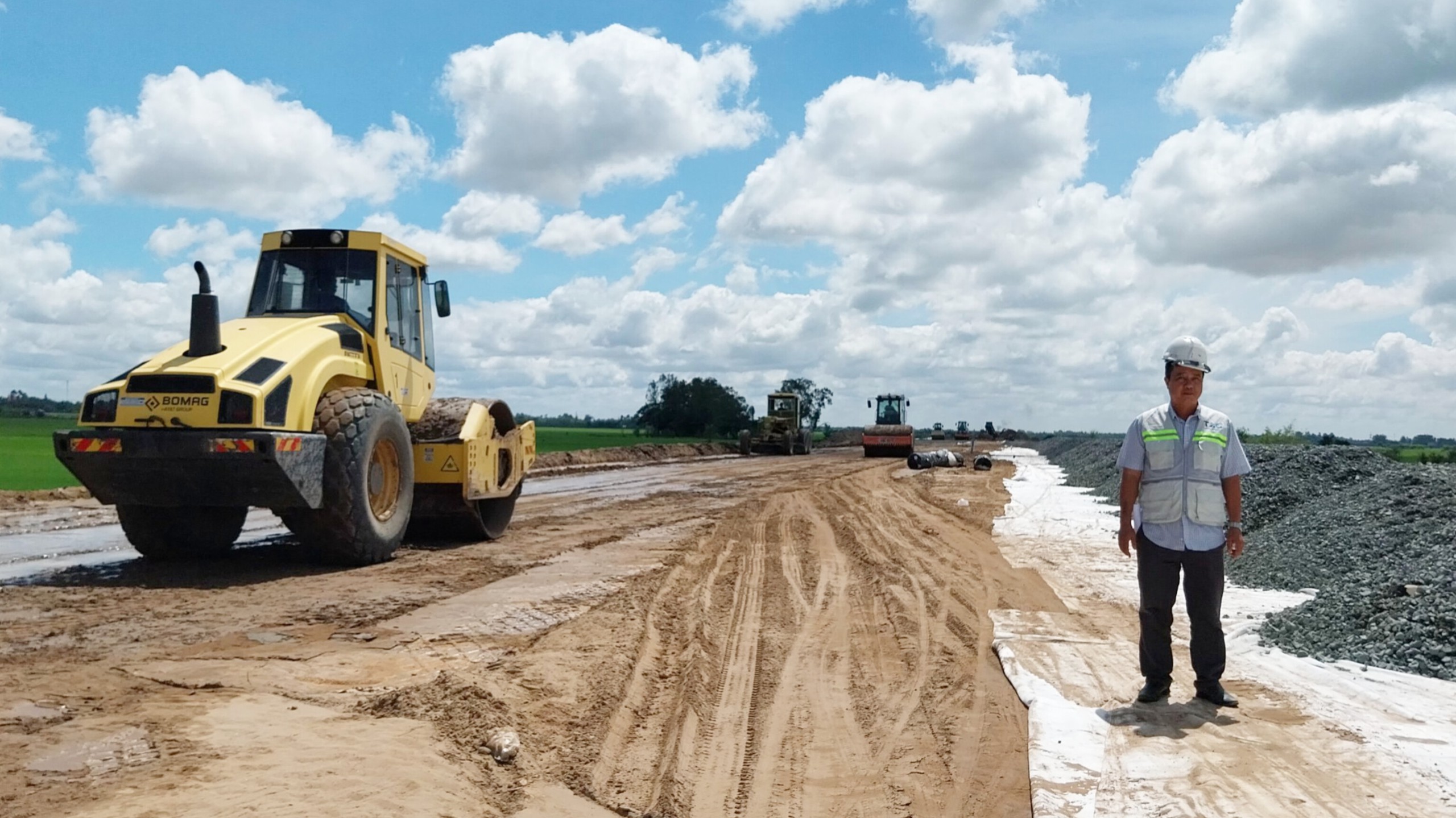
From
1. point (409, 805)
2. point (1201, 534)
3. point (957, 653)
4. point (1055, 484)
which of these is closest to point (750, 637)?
point (957, 653)

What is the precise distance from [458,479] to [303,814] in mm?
7907

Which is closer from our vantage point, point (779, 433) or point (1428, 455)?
point (1428, 455)

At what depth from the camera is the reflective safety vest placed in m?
5.79

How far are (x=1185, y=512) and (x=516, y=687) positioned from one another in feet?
12.3

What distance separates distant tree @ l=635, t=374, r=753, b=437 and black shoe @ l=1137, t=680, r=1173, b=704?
70077 millimetres

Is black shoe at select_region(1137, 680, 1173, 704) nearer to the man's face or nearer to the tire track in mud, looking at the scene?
the tire track in mud

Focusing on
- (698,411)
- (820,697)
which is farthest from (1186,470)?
(698,411)

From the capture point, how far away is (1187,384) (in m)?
5.82

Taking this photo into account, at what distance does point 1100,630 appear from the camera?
7930 mm

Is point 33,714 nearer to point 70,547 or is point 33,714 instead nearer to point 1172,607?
point 1172,607

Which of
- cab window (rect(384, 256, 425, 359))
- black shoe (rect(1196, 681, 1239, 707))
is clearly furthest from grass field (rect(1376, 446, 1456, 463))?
black shoe (rect(1196, 681, 1239, 707))

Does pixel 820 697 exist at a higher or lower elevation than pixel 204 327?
lower

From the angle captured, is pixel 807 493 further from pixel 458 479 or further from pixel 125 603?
pixel 125 603

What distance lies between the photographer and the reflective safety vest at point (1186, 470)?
5793mm
